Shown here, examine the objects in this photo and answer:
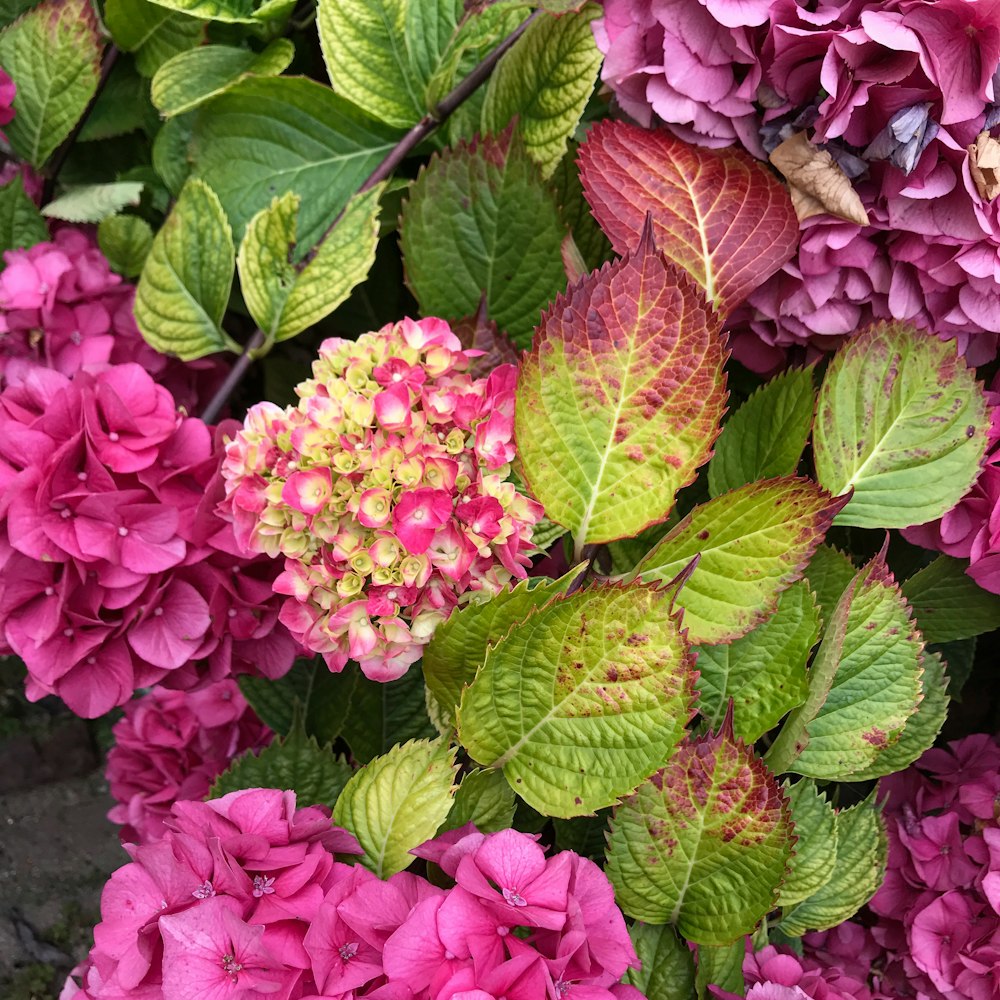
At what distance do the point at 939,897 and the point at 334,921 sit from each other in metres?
0.41

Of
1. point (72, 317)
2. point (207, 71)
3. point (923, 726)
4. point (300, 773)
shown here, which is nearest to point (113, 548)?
point (300, 773)

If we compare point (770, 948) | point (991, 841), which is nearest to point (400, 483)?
point (770, 948)

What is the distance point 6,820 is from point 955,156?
996 mm

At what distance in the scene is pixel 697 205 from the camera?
0.52 meters

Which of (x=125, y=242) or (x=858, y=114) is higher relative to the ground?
(x=858, y=114)

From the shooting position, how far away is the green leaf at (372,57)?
63 centimetres

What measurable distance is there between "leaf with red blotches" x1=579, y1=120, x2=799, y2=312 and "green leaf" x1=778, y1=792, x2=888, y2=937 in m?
0.29

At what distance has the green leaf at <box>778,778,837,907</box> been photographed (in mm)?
492

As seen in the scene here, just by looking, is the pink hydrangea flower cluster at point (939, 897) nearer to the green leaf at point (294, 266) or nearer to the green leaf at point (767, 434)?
the green leaf at point (767, 434)

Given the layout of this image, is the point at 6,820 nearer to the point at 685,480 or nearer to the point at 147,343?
the point at 147,343

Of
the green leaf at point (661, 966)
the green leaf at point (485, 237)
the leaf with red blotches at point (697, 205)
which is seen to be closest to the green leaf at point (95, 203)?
the green leaf at point (485, 237)

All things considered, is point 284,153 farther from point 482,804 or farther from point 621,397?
point 482,804

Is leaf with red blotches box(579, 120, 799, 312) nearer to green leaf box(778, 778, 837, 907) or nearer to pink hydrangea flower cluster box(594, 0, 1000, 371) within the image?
pink hydrangea flower cluster box(594, 0, 1000, 371)

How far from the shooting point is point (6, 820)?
98cm
